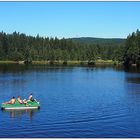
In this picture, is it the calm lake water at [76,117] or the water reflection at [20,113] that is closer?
the calm lake water at [76,117]

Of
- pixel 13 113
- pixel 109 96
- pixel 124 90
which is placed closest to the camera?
pixel 13 113

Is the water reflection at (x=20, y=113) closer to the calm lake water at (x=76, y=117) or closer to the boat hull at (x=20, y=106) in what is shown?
the calm lake water at (x=76, y=117)

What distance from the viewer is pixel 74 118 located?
5531 cm

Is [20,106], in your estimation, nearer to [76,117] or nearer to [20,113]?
[20,113]

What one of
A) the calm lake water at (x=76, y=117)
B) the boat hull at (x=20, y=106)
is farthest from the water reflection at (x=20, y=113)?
the boat hull at (x=20, y=106)

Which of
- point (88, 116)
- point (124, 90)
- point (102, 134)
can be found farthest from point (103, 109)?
point (124, 90)

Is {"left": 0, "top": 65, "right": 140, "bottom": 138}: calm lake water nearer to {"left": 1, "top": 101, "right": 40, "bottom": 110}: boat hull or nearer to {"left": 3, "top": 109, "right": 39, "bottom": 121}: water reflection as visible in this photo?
{"left": 3, "top": 109, "right": 39, "bottom": 121}: water reflection

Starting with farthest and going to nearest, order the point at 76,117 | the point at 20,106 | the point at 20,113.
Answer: the point at 20,106
the point at 20,113
the point at 76,117

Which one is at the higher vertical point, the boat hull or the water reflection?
the boat hull

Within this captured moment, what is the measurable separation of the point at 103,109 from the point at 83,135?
1780 cm

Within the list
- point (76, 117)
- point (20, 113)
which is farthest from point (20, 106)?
point (76, 117)

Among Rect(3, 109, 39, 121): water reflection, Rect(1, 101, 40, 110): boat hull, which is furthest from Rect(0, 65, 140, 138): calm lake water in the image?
Rect(1, 101, 40, 110): boat hull

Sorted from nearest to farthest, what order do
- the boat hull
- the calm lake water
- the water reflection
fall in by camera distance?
the calm lake water, the water reflection, the boat hull

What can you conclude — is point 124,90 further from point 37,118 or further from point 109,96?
point 37,118
